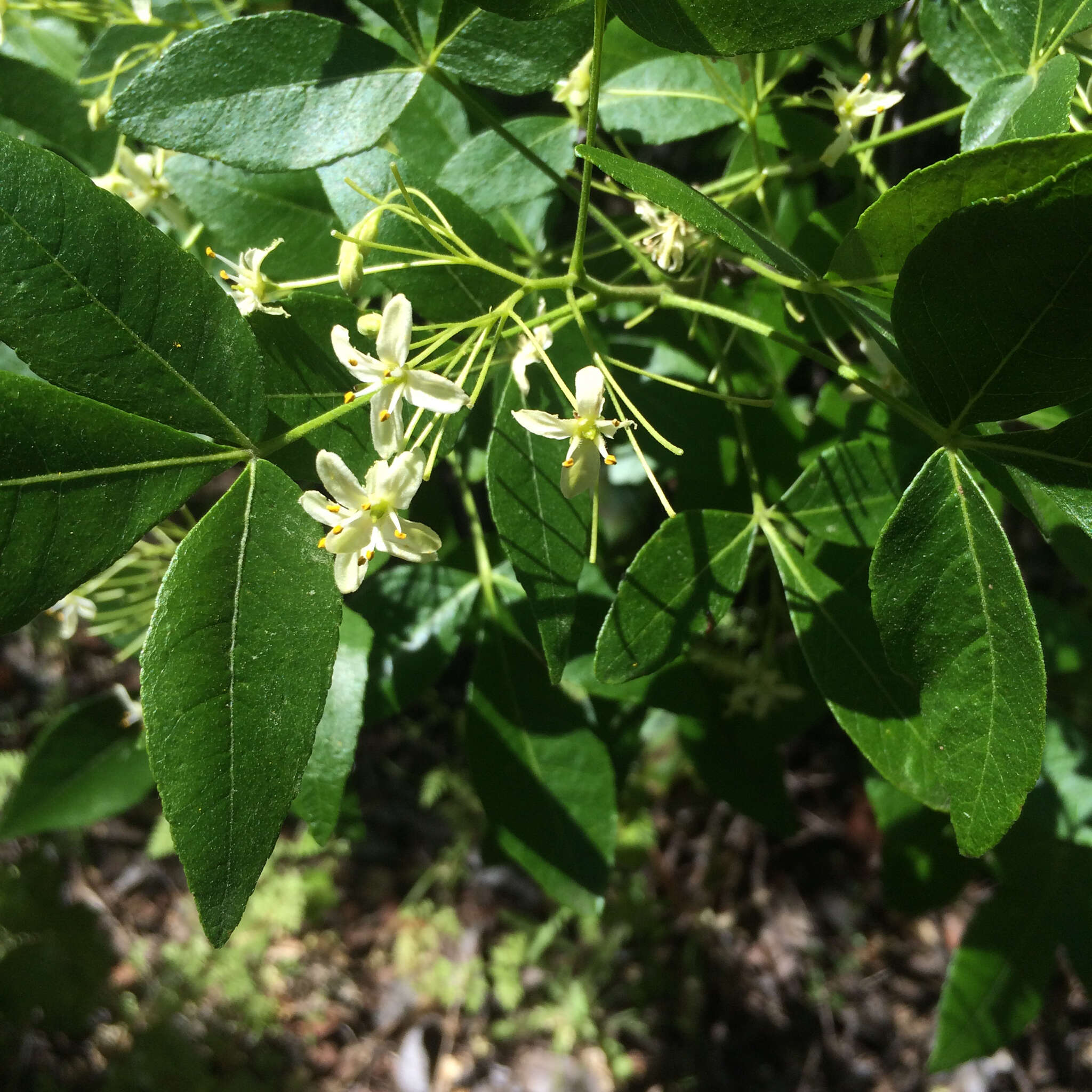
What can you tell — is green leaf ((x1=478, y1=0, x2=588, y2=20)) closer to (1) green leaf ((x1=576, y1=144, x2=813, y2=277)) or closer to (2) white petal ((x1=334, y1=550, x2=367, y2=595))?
(1) green leaf ((x1=576, y1=144, x2=813, y2=277))

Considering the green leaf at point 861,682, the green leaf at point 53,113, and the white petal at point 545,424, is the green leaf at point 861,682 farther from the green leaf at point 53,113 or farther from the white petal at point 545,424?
the green leaf at point 53,113

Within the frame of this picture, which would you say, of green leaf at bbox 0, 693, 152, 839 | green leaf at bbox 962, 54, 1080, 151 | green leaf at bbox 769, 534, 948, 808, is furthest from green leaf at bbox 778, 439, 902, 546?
green leaf at bbox 0, 693, 152, 839

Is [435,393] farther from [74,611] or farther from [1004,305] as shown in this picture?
[74,611]

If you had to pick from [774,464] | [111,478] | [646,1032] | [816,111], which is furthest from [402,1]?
[646,1032]

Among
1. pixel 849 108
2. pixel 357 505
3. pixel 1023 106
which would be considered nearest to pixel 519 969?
pixel 357 505

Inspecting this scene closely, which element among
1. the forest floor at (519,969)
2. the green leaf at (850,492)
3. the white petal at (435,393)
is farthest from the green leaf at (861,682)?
the forest floor at (519,969)

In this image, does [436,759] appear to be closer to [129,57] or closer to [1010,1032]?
[1010,1032]
